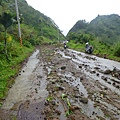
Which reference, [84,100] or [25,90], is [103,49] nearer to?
[25,90]

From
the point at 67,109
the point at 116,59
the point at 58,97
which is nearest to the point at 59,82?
the point at 58,97

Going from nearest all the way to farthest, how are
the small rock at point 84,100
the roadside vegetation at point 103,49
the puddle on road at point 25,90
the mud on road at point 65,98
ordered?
the mud on road at point 65,98, the small rock at point 84,100, the puddle on road at point 25,90, the roadside vegetation at point 103,49

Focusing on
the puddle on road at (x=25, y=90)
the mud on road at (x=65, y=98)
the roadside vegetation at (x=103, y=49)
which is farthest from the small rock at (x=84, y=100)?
the roadside vegetation at (x=103, y=49)

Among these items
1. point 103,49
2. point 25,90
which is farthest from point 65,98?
point 103,49

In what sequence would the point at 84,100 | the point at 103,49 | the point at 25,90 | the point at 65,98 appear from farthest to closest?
the point at 103,49
the point at 25,90
the point at 65,98
the point at 84,100

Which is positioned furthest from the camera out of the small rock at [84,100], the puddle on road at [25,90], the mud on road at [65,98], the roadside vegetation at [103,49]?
the roadside vegetation at [103,49]

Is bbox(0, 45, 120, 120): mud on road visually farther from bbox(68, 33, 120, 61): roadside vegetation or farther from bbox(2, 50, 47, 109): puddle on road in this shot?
Answer: bbox(68, 33, 120, 61): roadside vegetation

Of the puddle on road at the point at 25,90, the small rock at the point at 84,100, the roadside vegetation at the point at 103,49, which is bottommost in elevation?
the puddle on road at the point at 25,90

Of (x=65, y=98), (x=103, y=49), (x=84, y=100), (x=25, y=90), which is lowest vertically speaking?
(x=25, y=90)

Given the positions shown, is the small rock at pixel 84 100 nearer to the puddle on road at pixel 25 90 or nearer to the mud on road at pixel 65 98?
the mud on road at pixel 65 98

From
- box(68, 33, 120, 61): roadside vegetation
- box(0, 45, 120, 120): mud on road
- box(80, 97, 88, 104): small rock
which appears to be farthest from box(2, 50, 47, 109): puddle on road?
box(68, 33, 120, 61): roadside vegetation

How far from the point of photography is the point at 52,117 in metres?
7.13

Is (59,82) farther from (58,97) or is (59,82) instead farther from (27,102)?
(27,102)

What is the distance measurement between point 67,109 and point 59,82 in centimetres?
399
